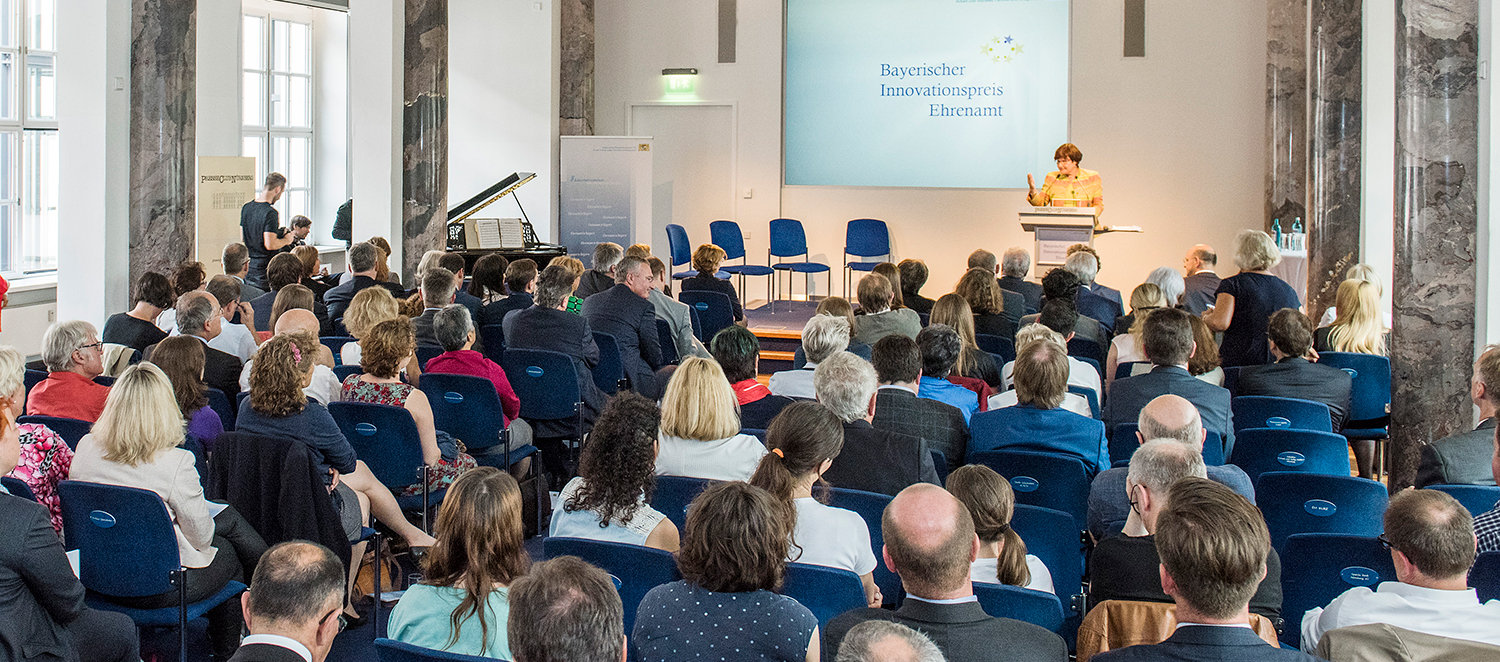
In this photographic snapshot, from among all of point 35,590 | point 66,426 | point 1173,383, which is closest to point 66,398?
point 66,426

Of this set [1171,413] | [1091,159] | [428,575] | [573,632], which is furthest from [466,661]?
[1091,159]

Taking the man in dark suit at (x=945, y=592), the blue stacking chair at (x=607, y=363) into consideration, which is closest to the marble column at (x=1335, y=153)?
the blue stacking chair at (x=607, y=363)

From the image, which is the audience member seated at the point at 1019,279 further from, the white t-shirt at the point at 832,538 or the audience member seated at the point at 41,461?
the audience member seated at the point at 41,461

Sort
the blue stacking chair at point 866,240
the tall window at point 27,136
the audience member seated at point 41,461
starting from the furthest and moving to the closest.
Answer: the blue stacking chair at point 866,240 → the tall window at point 27,136 → the audience member seated at point 41,461

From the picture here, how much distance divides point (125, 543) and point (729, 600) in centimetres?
194

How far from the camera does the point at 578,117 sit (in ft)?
44.4

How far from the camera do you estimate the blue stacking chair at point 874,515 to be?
3.59m

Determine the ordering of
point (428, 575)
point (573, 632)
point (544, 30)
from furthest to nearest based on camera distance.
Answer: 1. point (544, 30)
2. point (428, 575)
3. point (573, 632)

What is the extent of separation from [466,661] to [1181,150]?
37.6 ft

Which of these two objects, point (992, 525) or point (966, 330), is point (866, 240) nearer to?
point (966, 330)

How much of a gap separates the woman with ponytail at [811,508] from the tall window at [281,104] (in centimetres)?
988

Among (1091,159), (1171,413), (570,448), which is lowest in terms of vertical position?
(570,448)

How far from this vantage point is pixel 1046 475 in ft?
13.1

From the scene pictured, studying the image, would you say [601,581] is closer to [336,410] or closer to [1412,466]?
[336,410]
